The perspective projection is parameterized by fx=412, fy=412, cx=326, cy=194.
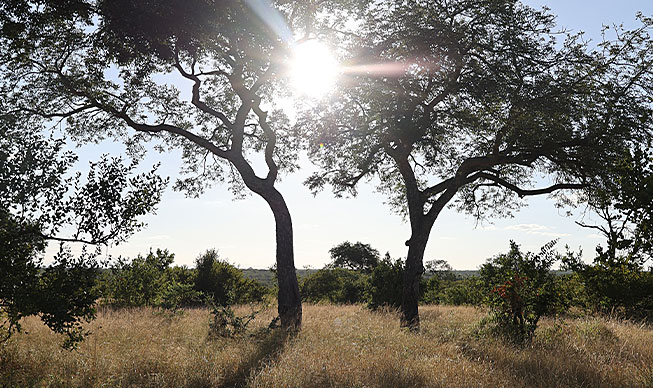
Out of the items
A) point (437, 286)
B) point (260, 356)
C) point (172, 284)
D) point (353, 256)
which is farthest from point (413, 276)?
point (353, 256)

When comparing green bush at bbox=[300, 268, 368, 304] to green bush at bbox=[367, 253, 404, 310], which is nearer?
green bush at bbox=[367, 253, 404, 310]

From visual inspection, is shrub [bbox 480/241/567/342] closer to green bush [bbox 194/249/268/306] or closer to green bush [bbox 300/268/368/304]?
green bush [bbox 194/249/268/306]

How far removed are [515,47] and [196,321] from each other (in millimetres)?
12219

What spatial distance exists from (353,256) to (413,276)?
36235 mm

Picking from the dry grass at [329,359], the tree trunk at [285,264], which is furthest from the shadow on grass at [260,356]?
the tree trunk at [285,264]

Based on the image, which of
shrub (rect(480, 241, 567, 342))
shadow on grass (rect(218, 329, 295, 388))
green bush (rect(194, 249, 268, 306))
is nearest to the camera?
shadow on grass (rect(218, 329, 295, 388))

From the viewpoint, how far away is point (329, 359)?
7.17 m

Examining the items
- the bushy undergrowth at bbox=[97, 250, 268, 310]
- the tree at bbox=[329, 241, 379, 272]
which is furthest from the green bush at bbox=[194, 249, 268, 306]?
the tree at bbox=[329, 241, 379, 272]

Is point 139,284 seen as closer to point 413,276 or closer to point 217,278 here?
point 217,278

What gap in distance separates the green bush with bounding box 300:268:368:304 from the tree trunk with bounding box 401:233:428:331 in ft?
39.3

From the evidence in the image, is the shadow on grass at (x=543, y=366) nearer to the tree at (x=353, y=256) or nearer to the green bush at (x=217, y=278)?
the green bush at (x=217, y=278)

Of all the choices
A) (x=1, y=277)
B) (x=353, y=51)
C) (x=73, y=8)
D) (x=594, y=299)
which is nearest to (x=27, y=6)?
(x=73, y=8)

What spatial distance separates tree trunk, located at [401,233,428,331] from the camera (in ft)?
43.4

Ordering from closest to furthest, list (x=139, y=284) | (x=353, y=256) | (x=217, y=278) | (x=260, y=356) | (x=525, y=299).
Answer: (x=260, y=356) < (x=525, y=299) < (x=139, y=284) < (x=217, y=278) < (x=353, y=256)
